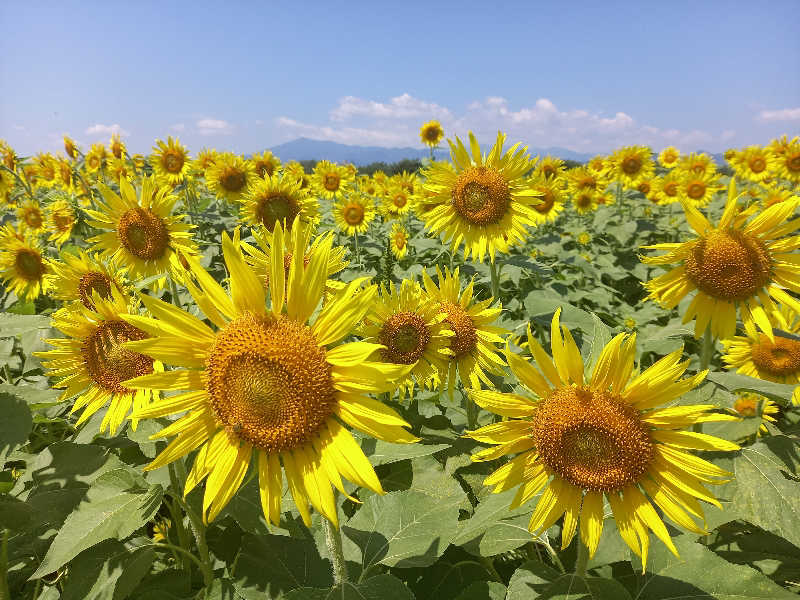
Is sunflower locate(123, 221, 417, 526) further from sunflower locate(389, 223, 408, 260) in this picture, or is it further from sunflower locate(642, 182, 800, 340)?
sunflower locate(389, 223, 408, 260)

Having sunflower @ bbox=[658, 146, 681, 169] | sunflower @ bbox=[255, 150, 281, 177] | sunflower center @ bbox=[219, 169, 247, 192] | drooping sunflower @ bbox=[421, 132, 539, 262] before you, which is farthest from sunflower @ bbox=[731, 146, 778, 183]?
sunflower center @ bbox=[219, 169, 247, 192]

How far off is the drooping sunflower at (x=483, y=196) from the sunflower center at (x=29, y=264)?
4.60 metres

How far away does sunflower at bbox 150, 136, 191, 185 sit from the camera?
815 cm

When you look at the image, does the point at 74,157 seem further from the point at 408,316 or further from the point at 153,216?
the point at 408,316

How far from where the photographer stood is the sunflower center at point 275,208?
15.8 ft

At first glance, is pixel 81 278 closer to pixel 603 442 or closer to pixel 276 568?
pixel 276 568

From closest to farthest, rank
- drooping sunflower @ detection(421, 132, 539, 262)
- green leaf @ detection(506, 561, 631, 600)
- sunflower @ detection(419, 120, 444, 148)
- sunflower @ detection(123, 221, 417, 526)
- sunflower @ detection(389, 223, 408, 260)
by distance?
1. sunflower @ detection(123, 221, 417, 526)
2. green leaf @ detection(506, 561, 631, 600)
3. drooping sunflower @ detection(421, 132, 539, 262)
4. sunflower @ detection(389, 223, 408, 260)
5. sunflower @ detection(419, 120, 444, 148)

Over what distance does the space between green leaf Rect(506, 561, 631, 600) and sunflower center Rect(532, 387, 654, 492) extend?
364 mm

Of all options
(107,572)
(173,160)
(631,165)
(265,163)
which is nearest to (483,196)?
(107,572)

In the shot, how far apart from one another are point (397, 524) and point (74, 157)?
11120 millimetres

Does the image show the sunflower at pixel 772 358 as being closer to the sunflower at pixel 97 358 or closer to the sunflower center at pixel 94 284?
the sunflower at pixel 97 358

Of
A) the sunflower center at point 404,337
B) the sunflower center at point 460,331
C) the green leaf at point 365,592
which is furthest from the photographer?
the sunflower center at point 460,331

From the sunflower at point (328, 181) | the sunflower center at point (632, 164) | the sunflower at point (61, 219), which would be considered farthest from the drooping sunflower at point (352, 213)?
the sunflower center at point (632, 164)

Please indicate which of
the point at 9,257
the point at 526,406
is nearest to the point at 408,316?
the point at 526,406
